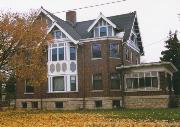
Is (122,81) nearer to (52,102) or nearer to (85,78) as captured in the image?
(85,78)

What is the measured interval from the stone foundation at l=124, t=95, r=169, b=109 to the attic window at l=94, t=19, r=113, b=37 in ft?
24.9

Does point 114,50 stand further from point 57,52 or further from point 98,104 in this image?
point 57,52

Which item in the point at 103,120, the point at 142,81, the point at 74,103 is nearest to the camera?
the point at 103,120

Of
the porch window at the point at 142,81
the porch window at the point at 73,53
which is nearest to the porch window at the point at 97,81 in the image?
the porch window at the point at 142,81

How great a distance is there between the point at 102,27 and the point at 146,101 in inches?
387

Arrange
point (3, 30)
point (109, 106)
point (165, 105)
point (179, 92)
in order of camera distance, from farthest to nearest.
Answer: point (179, 92) < point (109, 106) < point (165, 105) < point (3, 30)

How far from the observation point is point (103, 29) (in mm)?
41312

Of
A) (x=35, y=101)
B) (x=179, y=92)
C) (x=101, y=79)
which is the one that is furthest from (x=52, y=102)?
(x=179, y=92)

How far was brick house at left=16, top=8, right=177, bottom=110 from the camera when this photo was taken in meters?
37.7

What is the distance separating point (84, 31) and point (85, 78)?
692 cm

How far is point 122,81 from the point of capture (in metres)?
39.5

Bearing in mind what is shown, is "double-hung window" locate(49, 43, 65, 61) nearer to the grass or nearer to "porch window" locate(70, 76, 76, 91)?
"porch window" locate(70, 76, 76, 91)

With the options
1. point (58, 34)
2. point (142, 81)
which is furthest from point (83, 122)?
point (58, 34)

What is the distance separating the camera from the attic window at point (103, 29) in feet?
135
